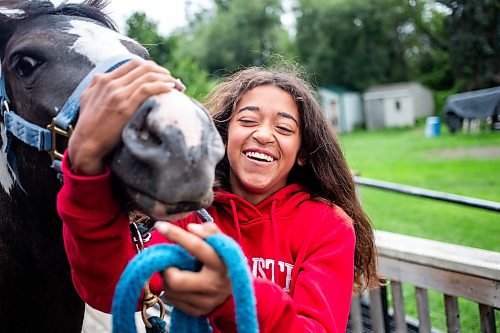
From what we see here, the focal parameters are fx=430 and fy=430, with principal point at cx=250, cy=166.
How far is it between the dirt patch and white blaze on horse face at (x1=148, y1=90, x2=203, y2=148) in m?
14.4

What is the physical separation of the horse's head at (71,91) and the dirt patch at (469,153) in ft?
46.6

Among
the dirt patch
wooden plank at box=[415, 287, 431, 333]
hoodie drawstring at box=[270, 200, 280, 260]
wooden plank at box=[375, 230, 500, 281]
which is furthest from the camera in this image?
the dirt patch

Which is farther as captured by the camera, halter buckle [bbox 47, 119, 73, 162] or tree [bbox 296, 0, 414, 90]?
tree [bbox 296, 0, 414, 90]

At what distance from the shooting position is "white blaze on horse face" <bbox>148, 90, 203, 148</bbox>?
92 cm

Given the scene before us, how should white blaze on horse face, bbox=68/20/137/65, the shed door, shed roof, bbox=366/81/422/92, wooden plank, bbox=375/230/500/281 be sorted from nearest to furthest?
white blaze on horse face, bbox=68/20/137/65 < wooden plank, bbox=375/230/500/281 < shed roof, bbox=366/81/422/92 < the shed door

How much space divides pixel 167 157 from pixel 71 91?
0.58 metres

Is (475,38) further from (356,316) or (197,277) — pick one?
(197,277)

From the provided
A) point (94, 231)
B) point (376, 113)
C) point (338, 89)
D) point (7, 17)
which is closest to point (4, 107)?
point (7, 17)

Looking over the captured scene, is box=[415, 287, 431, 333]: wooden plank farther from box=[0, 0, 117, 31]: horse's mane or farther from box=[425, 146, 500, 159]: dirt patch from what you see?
box=[425, 146, 500, 159]: dirt patch

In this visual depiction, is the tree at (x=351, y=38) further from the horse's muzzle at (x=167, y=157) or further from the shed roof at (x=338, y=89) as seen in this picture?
the horse's muzzle at (x=167, y=157)

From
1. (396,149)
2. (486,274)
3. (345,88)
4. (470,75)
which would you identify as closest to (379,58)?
(345,88)

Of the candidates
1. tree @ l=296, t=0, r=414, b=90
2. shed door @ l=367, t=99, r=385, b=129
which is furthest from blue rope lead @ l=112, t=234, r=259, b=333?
shed door @ l=367, t=99, r=385, b=129

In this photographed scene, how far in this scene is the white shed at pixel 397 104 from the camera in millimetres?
34750

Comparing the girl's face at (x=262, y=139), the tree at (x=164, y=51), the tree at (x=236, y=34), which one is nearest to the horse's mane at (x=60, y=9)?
the girl's face at (x=262, y=139)
